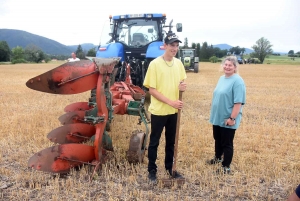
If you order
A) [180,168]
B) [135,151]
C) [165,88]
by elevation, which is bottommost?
[180,168]

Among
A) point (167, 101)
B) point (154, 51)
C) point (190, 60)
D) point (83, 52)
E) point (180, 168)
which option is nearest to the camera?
point (167, 101)

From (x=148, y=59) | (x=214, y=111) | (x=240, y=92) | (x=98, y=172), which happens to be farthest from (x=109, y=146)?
(x=148, y=59)

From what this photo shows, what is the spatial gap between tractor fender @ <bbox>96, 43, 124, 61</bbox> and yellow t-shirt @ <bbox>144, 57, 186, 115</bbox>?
4.00 m

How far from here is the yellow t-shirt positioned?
3.24 metres

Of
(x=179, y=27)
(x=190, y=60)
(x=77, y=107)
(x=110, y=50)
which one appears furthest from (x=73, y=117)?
(x=190, y=60)

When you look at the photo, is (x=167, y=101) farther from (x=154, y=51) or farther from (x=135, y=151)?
(x=154, y=51)

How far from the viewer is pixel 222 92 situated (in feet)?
12.1

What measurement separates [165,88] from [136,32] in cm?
489

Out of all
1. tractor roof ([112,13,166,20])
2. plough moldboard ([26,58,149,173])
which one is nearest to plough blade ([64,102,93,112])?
plough moldboard ([26,58,149,173])

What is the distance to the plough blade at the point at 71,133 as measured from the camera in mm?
3998

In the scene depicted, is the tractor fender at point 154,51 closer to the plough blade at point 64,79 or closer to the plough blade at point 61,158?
the plough blade at point 64,79

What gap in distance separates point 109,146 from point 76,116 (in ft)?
3.34

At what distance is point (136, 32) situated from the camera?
786 centimetres

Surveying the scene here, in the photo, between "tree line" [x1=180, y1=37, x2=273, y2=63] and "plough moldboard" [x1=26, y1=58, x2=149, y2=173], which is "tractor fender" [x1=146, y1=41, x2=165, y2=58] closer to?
"plough moldboard" [x1=26, y1=58, x2=149, y2=173]
